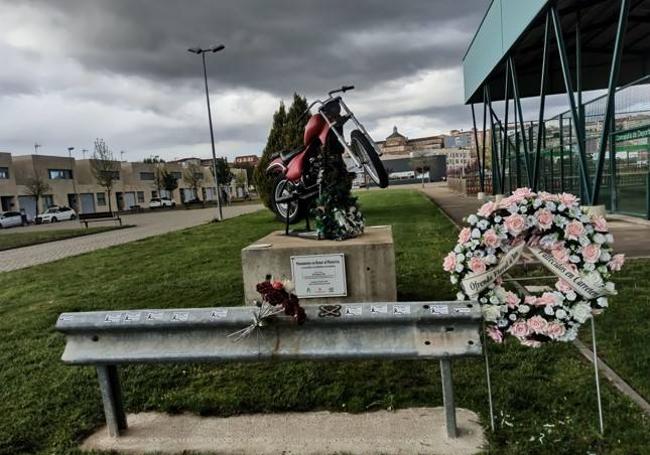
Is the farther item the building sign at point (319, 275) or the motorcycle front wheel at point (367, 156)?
the motorcycle front wheel at point (367, 156)

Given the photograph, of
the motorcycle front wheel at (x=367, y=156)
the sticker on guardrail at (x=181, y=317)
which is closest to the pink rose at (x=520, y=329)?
Result: the sticker on guardrail at (x=181, y=317)

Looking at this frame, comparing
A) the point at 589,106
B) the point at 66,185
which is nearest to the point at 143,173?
the point at 66,185

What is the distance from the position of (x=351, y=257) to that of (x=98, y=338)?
283cm

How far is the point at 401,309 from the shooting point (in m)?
2.83

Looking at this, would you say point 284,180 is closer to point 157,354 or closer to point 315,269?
point 315,269

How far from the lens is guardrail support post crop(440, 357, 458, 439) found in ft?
9.38

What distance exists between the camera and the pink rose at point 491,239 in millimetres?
2848

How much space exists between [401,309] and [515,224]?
809 millimetres

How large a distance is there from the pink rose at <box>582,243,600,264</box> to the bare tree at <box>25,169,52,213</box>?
58.0 m

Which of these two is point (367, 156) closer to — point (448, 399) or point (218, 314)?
point (218, 314)

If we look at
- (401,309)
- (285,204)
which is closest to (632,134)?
(285,204)

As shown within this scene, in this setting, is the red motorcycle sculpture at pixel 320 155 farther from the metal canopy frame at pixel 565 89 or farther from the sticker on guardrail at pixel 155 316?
the metal canopy frame at pixel 565 89

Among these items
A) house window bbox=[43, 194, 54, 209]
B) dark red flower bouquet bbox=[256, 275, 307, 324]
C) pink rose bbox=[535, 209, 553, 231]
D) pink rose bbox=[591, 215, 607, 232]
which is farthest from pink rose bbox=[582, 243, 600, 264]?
house window bbox=[43, 194, 54, 209]

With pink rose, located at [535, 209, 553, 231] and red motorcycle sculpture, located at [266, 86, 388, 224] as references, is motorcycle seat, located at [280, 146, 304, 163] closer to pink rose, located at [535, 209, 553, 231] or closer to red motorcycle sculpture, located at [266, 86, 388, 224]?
red motorcycle sculpture, located at [266, 86, 388, 224]
